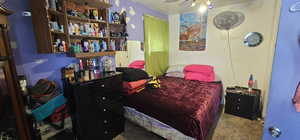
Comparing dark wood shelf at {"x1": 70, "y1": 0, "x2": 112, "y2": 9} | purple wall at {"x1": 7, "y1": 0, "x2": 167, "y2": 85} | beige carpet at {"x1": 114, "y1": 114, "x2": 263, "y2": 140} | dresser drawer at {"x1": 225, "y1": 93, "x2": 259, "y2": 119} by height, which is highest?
dark wood shelf at {"x1": 70, "y1": 0, "x2": 112, "y2": 9}

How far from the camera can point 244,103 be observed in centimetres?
242

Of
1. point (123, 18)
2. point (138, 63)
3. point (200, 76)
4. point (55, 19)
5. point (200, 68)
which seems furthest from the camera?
point (200, 68)

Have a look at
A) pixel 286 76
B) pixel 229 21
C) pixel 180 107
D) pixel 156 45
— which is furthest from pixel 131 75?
pixel 229 21

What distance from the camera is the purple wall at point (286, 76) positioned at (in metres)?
0.65

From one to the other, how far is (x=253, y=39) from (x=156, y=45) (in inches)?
84.7

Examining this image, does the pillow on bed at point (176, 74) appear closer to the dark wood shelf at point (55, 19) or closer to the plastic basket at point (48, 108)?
the dark wood shelf at point (55, 19)

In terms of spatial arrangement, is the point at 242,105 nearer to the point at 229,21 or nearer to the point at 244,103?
the point at 244,103

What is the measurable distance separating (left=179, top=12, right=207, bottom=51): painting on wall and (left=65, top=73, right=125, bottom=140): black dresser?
243 cm

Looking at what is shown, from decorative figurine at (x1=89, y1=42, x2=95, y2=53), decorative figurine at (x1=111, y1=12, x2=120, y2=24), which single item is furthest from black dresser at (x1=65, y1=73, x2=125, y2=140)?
decorative figurine at (x1=111, y1=12, x2=120, y2=24)

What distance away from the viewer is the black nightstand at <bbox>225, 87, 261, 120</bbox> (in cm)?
236

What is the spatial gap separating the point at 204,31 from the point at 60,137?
3.58 meters

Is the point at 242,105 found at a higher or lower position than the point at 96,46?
lower

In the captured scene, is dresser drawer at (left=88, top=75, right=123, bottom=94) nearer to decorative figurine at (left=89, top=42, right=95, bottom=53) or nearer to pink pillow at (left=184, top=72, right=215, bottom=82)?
decorative figurine at (left=89, top=42, right=95, bottom=53)

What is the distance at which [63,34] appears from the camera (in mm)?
1599
